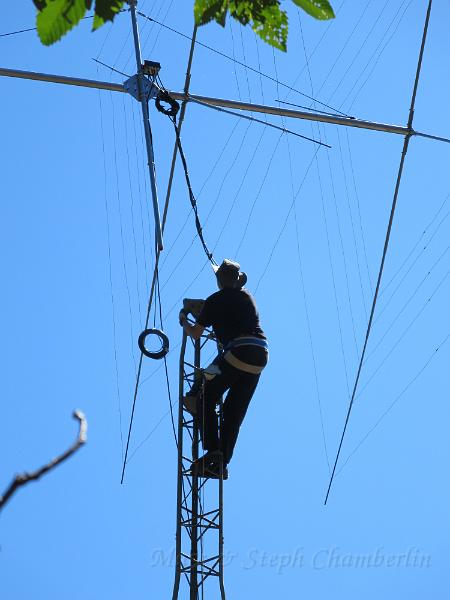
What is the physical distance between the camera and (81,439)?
8.02 ft

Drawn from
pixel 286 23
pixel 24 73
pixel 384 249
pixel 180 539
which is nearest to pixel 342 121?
pixel 384 249

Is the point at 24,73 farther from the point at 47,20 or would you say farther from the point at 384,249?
the point at 47,20

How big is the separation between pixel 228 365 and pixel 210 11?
23.9 feet

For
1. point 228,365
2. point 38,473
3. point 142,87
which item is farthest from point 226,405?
point 38,473

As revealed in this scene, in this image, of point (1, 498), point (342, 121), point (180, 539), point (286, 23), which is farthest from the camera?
point (342, 121)

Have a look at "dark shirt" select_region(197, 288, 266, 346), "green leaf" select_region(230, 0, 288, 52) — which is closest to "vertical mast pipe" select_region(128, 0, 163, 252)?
"dark shirt" select_region(197, 288, 266, 346)

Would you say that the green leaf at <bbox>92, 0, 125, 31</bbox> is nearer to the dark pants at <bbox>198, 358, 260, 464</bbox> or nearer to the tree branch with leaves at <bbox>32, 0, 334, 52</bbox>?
the tree branch with leaves at <bbox>32, 0, 334, 52</bbox>

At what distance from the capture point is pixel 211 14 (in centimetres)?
337

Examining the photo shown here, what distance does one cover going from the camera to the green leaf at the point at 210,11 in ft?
10.9

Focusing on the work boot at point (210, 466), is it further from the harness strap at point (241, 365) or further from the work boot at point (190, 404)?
the harness strap at point (241, 365)

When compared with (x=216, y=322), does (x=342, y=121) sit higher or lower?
higher

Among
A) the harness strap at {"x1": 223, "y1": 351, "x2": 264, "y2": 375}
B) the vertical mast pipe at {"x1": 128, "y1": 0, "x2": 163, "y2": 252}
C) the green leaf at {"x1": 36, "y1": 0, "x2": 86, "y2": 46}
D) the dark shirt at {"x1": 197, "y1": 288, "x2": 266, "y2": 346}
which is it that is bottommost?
the green leaf at {"x1": 36, "y1": 0, "x2": 86, "y2": 46}

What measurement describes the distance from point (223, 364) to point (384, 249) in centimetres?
312

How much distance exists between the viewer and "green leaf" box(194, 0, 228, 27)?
332 centimetres
